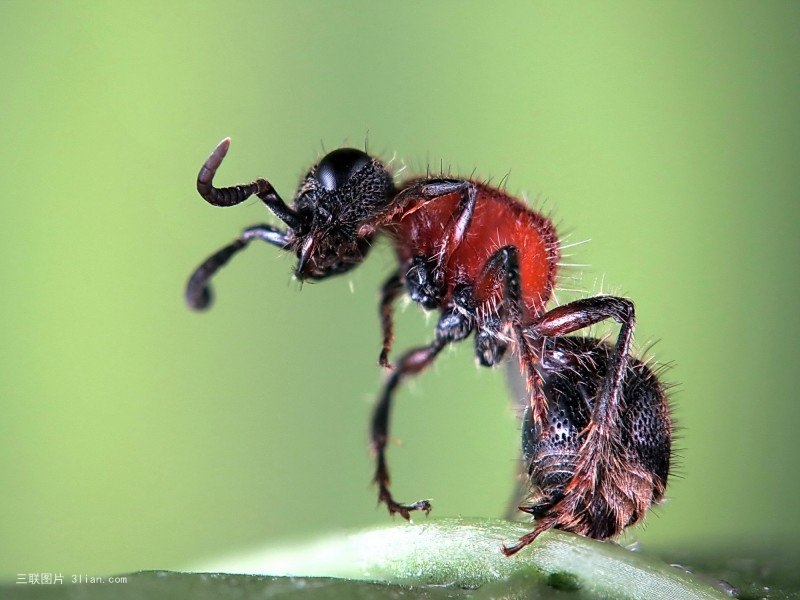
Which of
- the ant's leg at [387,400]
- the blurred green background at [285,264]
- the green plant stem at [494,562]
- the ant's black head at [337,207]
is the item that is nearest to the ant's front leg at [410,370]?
the ant's leg at [387,400]

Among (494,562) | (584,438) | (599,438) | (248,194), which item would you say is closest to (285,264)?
(248,194)

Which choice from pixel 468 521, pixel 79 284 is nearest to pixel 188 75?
pixel 79 284

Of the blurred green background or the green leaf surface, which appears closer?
the green leaf surface

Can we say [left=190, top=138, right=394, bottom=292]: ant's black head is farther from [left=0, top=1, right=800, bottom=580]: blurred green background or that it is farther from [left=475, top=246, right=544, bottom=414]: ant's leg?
[left=0, top=1, right=800, bottom=580]: blurred green background

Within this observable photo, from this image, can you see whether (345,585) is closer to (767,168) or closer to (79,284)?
(79,284)

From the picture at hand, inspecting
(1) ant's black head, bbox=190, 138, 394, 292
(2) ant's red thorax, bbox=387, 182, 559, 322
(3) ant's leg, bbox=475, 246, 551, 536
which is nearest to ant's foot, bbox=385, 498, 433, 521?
(3) ant's leg, bbox=475, 246, 551, 536

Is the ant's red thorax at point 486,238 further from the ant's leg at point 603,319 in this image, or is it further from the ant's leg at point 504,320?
the ant's leg at point 603,319
